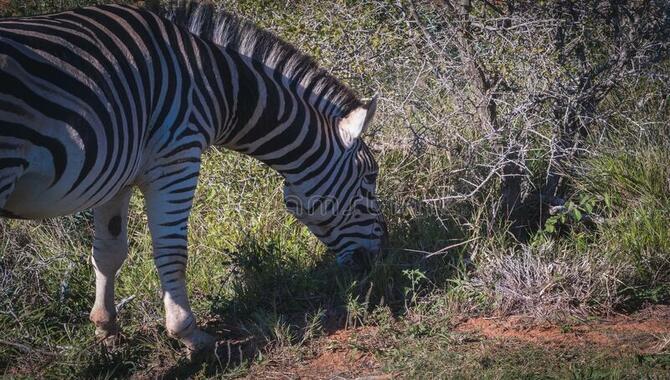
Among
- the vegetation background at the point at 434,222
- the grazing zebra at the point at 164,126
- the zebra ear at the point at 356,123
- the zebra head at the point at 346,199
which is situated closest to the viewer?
the grazing zebra at the point at 164,126

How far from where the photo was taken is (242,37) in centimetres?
517

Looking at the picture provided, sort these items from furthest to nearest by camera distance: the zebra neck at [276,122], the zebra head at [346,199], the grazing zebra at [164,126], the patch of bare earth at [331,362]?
1. the zebra head at [346,199]
2. the zebra neck at [276,122]
3. the patch of bare earth at [331,362]
4. the grazing zebra at [164,126]

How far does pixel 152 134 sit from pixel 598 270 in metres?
2.92

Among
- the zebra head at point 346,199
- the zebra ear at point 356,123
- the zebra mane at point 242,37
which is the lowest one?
the zebra head at point 346,199

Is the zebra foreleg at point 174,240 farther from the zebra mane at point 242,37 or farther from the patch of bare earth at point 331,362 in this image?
the zebra mane at point 242,37

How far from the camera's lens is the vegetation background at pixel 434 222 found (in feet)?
16.4

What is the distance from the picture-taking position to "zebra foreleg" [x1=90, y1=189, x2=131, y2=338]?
16.8 feet

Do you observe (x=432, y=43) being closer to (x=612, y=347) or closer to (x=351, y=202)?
(x=351, y=202)

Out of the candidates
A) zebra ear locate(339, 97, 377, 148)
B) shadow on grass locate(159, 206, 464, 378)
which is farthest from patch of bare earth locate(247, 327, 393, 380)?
zebra ear locate(339, 97, 377, 148)

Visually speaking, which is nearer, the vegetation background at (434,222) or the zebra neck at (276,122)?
the vegetation background at (434,222)

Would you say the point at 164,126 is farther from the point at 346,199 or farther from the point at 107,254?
the point at 346,199

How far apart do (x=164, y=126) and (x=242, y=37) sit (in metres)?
0.90

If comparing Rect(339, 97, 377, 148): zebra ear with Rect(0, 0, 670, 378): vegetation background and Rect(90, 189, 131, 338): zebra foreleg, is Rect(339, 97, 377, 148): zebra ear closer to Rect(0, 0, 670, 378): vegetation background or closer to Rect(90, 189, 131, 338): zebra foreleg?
Rect(0, 0, 670, 378): vegetation background

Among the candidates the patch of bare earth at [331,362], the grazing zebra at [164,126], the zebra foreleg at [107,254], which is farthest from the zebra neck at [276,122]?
the patch of bare earth at [331,362]
